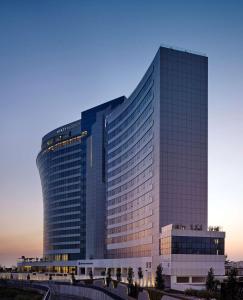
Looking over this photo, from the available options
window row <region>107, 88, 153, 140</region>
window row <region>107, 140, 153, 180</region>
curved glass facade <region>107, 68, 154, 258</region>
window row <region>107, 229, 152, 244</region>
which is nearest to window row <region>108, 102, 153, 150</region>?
curved glass facade <region>107, 68, 154, 258</region>

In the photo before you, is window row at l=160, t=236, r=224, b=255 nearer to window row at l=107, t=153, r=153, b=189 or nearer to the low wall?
the low wall

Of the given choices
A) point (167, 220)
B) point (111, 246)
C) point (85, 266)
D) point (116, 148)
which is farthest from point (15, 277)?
point (167, 220)

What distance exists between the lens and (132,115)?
511ft

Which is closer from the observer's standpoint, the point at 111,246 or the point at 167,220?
the point at 167,220

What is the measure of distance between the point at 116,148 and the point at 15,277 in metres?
61.6

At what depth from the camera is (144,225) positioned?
134 m

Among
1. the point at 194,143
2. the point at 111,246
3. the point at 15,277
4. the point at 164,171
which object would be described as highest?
the point at 194,143

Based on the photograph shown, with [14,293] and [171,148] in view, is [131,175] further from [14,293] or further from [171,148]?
[14,293]

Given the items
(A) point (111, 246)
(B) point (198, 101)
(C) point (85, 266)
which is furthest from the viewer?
(C) point (85, 266)

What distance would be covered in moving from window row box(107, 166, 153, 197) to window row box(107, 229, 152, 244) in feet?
49.2

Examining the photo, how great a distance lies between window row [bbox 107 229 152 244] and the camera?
131788 millimetres

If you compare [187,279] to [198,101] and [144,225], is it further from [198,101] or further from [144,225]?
[198,101]

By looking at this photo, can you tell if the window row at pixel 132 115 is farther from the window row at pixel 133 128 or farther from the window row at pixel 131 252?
the window row at pixel 131 252

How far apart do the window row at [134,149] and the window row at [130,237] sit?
25.2 metres
